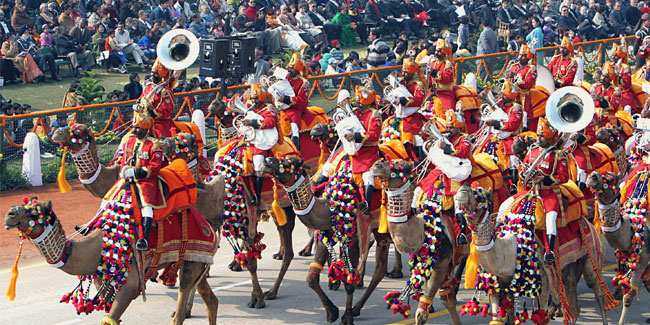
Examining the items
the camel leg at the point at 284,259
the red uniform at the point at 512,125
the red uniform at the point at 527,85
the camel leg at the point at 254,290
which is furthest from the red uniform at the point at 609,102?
the camel leg at the point at 254,290

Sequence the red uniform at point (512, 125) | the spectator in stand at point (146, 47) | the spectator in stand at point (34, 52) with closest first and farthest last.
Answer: the red uniform at point (512, 125) < the spectator in stand at point (34, 52) < the spectator in stand at point (146, 47)

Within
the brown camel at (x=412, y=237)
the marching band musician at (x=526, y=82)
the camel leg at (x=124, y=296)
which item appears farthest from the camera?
the marching band musician at (x=526, y=82)

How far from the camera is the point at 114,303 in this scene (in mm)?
11633

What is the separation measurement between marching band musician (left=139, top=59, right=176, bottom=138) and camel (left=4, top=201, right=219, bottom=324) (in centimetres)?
288

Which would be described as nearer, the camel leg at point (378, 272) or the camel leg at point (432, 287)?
the camel leg at point (432, 287)

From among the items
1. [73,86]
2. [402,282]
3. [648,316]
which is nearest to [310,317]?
[402,282]

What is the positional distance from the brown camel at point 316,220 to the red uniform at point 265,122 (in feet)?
4.84

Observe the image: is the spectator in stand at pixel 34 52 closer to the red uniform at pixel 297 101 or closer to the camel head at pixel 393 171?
the red uniform at pixel 297 101

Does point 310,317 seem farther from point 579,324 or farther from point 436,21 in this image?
point 436,21

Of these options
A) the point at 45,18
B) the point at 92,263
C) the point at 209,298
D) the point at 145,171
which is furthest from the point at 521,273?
the point at 45,18

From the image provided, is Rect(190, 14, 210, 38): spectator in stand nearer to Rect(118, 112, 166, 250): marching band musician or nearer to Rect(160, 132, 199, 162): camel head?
Rect(160, 132, 199, 162): camel head

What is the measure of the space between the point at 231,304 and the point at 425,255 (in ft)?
10.9

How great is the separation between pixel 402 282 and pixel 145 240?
16.1 ft

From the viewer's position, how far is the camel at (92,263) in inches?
412
